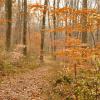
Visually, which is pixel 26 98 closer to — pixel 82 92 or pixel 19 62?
pixel 82 92

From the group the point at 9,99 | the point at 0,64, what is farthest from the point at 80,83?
the point at 0,64

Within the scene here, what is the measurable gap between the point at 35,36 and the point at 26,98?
3378cm

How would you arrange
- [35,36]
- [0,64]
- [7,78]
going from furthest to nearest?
[35,36] < [0,64] < [7,78]

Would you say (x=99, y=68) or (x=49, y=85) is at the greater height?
(x=99, y=68)

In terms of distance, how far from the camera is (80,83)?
9.99 m

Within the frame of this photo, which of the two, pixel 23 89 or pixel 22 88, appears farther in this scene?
pixel 22 88

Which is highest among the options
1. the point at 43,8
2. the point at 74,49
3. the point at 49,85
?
the point at 43,8

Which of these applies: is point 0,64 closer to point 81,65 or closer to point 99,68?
point 81,65

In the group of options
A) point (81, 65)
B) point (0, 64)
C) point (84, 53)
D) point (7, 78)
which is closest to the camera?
point (84, 53)

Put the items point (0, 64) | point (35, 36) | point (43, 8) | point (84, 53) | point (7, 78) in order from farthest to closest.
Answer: point (35, 36)
point (43, 8)
point (0, 64)
point (7, 78)
point (84, 53)

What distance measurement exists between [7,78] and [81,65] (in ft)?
12.9

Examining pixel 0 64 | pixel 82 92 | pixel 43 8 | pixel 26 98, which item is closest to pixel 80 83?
pixel 82 92

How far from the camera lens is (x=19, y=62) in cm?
1588

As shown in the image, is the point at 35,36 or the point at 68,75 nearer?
the point at 68,75
